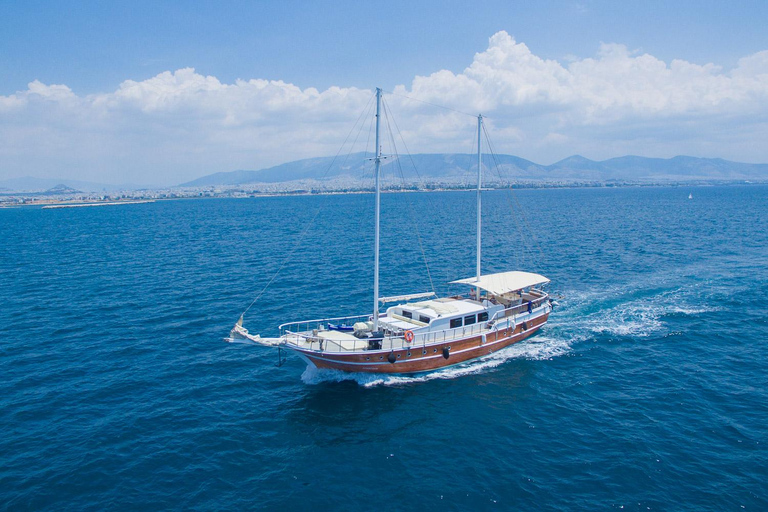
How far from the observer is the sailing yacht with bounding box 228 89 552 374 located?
119 feet

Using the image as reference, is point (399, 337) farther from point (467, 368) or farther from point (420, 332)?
point (467, 368)

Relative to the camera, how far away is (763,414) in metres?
31.2

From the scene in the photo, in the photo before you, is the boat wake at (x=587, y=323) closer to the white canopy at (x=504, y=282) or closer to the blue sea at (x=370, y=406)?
the blue sea at (x=370, y=406)

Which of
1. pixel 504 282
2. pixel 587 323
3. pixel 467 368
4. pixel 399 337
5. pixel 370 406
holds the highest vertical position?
pixel 504 282

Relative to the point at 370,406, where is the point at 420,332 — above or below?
above

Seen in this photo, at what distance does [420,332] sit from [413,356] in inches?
91.6

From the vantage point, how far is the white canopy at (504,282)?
45550 millimetres

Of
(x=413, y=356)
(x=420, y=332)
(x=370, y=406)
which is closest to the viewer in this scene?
(x=370, y=406)

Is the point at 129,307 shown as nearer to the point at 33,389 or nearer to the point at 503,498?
the point at 33,389

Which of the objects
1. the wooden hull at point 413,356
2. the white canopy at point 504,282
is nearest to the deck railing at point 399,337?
the wooden hull at point 413,356

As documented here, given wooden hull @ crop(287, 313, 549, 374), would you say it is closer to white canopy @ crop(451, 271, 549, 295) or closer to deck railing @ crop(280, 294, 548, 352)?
deck railing @ crop(280, 294, 548, 352)

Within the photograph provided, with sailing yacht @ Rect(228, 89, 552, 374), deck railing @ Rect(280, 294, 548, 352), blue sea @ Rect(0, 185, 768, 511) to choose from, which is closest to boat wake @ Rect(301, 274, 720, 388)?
blue sea @ Rect(0, 185, 768, 511)

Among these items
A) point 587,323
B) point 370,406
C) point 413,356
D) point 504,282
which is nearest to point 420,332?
point 413,356

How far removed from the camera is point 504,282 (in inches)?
1877
